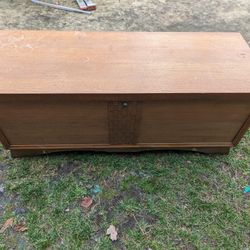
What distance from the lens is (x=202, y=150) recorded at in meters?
1.67

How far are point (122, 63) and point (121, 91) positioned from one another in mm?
220

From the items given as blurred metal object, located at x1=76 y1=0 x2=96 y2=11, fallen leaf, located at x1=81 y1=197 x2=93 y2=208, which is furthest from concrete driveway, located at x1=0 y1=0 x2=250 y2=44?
fallen leaf, located at x1=81 y1=197 x2=93 y2=208

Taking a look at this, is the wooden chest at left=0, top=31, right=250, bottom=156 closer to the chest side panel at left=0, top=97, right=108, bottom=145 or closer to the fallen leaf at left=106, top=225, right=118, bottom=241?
the chest side panel at left=0, top=97, right=108, bottom=145

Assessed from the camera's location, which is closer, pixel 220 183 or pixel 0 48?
pixel 0 48

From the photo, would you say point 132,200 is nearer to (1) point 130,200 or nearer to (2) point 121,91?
(1) point 130,200

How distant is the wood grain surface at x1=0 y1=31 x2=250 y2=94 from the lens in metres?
1.24

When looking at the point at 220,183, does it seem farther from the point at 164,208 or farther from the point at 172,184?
the point at 164,208

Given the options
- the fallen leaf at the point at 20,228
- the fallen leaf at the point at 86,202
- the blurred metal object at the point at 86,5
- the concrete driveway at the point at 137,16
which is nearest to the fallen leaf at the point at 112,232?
the fallen leaf at the point at 86,202

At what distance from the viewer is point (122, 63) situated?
1367 mm

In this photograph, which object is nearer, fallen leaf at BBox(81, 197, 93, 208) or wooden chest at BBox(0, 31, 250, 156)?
wooden chest at BBox(0, 31, 250, 156)

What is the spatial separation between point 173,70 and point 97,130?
55 cm

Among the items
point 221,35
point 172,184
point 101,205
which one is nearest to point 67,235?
point 101,205

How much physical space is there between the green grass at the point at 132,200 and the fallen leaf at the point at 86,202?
1.0 inches

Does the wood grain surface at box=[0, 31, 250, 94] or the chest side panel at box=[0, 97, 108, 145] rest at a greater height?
the wood grain surface at box=[0, 31, 250, 94]
